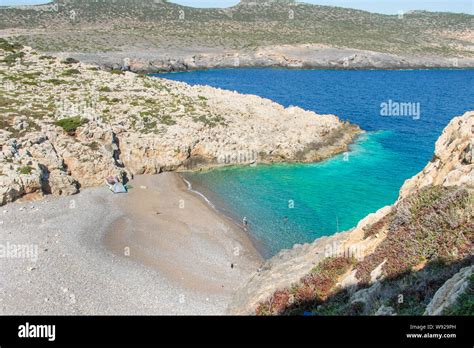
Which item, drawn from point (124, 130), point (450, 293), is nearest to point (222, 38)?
point (124, 130)

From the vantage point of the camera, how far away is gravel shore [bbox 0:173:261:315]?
20.3 meters

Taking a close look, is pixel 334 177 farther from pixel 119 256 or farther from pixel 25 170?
pixel 25 170

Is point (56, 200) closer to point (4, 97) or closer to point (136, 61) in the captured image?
point (4, 97)

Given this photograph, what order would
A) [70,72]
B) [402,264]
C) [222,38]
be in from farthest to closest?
[222,38] → [70,72] → [402,264]

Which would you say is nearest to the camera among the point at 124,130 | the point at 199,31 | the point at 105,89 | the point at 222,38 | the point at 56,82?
the point at 124,130

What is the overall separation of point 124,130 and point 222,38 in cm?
12483

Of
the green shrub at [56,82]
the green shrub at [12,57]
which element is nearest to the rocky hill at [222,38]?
the green shrub at [12,57]

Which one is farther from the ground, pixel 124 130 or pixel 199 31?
pixel 199 31

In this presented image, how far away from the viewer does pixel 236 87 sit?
92125mm

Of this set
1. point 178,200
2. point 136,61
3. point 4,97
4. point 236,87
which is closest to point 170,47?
point 136,61

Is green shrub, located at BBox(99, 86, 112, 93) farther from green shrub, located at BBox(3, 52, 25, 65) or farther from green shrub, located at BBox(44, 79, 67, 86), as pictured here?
green shrub, located at BBox(3, 52, 25, 65)

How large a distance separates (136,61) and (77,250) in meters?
104

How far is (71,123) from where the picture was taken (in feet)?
129

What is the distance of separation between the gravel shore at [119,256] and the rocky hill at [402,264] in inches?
147
